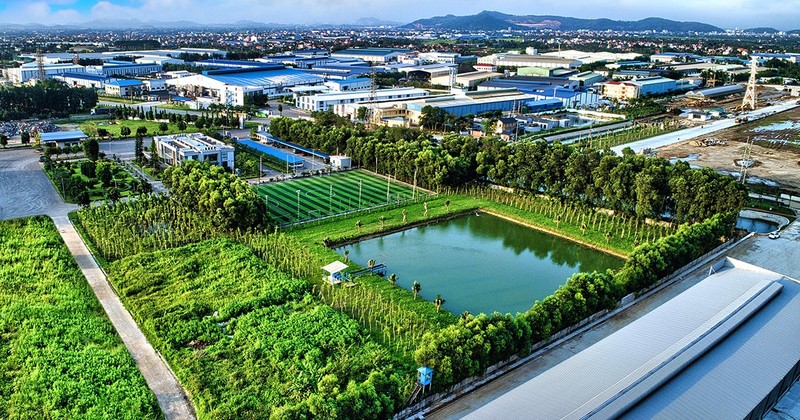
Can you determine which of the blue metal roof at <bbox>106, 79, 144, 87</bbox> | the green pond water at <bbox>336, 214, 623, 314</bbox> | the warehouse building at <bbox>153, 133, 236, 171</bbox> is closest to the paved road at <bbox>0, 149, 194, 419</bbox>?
the warehouse building at <bbox>153, 133, 236, 171</bbox>

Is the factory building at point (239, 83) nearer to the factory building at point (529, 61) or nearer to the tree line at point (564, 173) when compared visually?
the tree line at point (564, 173)

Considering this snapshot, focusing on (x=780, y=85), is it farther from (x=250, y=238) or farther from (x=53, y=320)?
(x=53, y=320)

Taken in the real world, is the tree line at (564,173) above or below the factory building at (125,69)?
below

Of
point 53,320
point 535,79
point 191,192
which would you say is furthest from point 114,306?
point 535,79

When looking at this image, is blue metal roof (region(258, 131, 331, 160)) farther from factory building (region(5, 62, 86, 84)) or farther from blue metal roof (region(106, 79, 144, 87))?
factory building (region(5, 62, 86, 84))

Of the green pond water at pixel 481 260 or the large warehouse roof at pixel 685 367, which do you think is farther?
the green pond water at pixel 481 260

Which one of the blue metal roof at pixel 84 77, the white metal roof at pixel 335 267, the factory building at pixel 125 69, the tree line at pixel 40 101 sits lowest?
the white metal roof at pixel 335 267

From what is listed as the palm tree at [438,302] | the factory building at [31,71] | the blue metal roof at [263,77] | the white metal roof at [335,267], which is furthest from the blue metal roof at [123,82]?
the palm tree at [438,302]
